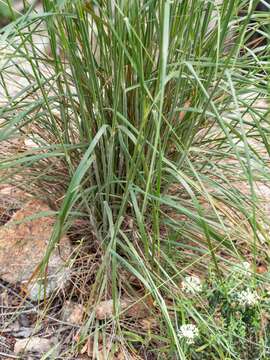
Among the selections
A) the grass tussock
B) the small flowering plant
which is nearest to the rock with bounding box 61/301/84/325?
the grass tussock

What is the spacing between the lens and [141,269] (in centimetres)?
150

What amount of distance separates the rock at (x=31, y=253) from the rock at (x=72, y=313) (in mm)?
58

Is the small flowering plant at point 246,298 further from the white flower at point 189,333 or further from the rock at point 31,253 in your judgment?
the rock at point 31,253

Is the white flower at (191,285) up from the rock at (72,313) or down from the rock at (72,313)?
up

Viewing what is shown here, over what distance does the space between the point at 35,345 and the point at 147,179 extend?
1.77ft

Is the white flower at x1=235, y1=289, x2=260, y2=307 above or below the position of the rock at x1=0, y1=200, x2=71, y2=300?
above

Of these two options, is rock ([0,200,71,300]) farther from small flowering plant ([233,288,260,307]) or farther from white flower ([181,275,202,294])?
small flowering plant ([233,288,260,307])

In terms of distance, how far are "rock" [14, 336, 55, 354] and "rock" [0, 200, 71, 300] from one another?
120 mm

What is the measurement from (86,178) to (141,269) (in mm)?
285

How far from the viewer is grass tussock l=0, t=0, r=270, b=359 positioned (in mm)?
1377

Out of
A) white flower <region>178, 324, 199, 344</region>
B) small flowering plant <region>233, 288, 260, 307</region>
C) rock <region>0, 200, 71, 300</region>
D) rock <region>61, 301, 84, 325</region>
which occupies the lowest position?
rock <region>61, 301, 84, 325</region>

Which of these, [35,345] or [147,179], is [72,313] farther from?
[147,179]

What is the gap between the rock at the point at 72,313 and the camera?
1.55 metres

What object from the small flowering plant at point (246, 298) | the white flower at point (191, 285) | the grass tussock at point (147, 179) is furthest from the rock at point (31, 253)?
the small flowering plant at point (246, 298)
